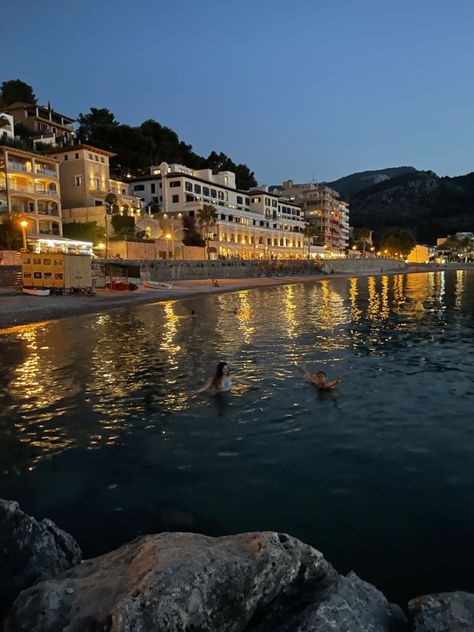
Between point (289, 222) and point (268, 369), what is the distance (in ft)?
354

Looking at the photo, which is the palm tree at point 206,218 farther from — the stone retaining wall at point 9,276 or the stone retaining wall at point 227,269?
the stone retaining wall at point 9,276

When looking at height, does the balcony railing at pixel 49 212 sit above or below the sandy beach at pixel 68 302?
above

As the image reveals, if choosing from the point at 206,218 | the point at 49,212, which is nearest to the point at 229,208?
the point at 206,218

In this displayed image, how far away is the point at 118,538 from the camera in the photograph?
669 cm

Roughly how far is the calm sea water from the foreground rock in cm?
213

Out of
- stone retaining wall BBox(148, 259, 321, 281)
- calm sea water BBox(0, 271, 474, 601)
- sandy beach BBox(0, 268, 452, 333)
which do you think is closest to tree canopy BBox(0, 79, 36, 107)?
stone retaining wall BBox(148, 259, 321, 281)

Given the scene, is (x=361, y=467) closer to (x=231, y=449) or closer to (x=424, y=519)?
(x=424, y=519)

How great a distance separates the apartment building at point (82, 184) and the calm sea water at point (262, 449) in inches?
2244

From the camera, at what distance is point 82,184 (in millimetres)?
74312

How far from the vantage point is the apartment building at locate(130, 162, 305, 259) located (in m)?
87.6

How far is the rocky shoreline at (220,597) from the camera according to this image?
134 inches

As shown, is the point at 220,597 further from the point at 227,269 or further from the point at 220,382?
the point at 227,269

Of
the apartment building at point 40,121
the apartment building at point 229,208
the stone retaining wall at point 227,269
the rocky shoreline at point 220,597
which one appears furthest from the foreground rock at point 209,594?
the apartment building at point 40,121

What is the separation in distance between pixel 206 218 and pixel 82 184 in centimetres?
2146
